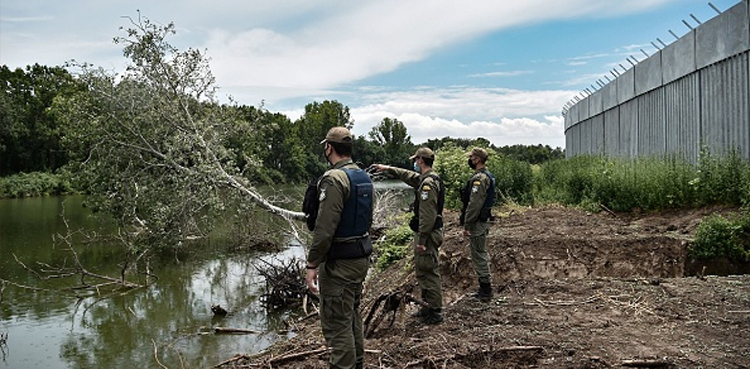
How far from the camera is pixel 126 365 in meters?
7.07

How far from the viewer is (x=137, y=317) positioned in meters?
9.25

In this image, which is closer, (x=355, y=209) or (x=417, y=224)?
(x=355, y=209)

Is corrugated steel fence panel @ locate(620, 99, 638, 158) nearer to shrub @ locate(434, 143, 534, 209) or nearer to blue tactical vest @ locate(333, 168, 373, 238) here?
shrub @ locate(434, 143, 534, 209)

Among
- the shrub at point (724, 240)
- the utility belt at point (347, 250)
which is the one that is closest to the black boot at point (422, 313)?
the utility belt at point (347, 250)

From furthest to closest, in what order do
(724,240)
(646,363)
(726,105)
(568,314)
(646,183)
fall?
(646,183)
(726,105)
(724,240)
(568,314)
(646,363)

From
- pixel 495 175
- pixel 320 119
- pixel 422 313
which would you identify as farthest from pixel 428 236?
pixel 320 119

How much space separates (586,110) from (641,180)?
34.7 feet

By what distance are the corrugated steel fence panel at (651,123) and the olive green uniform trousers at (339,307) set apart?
11.4 m

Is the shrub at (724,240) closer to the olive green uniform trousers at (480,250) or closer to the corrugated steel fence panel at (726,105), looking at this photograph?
the corrugated steel fence panel at (726,105)

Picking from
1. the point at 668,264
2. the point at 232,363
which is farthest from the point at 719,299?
the point at 232,363

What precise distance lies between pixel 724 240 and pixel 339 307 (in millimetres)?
6366

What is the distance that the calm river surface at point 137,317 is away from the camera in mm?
7371

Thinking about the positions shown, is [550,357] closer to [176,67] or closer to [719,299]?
[719,299]

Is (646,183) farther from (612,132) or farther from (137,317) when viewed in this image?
(137,317)
